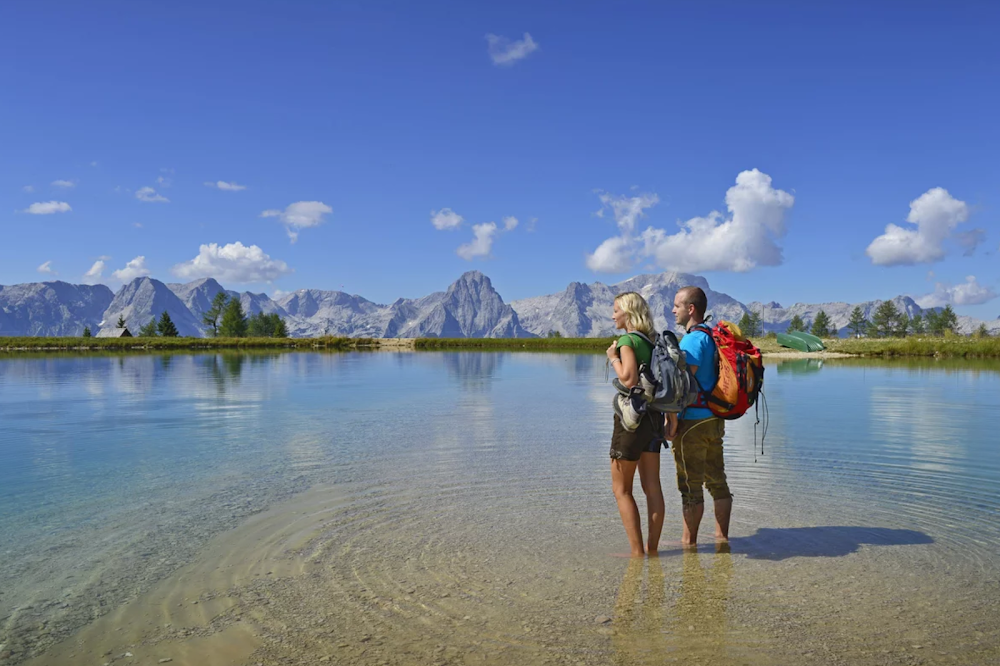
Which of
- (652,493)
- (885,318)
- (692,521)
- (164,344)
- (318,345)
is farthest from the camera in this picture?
(885,318)

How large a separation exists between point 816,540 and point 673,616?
3277mm

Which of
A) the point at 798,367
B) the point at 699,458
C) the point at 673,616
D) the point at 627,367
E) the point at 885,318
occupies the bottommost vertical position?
the point at 673,616

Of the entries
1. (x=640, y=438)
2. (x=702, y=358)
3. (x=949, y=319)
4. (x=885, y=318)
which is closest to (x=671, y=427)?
(x=640, y=438)

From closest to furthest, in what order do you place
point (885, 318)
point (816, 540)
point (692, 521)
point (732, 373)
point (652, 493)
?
point (732, 373) → point (652, 493) → point (692, 521) → point (816, 540) → point (885, 318)

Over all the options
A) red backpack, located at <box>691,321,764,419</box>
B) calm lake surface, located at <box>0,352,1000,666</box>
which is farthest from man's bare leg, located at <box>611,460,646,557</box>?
red backpack, located at <box>691,321,764,419</box>

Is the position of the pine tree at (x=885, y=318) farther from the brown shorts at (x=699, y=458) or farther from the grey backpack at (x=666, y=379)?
the grey backpack at (x=666, y=379)

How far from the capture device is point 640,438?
23.5ft

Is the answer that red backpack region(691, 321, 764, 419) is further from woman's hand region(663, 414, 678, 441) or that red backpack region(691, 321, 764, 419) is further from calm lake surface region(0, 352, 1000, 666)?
calm lake surface region(0, 352, 1000, 666)

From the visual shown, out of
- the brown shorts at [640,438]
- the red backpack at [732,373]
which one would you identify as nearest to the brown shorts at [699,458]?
the red backpack at [732,373]

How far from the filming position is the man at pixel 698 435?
295 inches

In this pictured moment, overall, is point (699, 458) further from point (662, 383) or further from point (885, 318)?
point (885, 318)

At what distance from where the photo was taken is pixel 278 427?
61.4ft

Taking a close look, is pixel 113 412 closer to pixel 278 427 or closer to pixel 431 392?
pixel 278 427

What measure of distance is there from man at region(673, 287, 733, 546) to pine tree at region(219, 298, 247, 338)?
192784 millimetres
